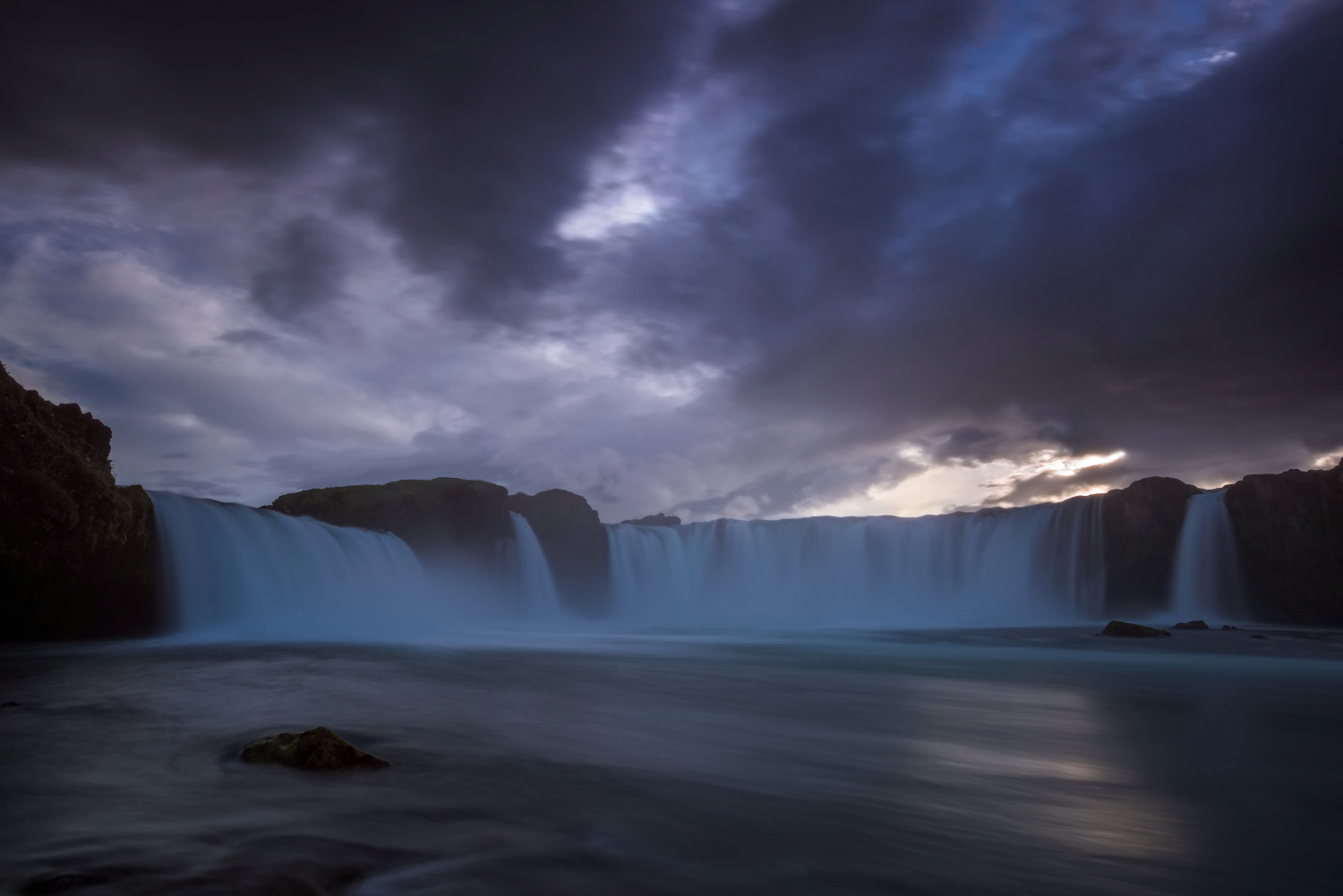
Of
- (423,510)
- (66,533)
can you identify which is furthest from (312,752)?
(423,510)

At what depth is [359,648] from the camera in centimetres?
2116

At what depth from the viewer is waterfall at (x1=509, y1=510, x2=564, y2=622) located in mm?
49062

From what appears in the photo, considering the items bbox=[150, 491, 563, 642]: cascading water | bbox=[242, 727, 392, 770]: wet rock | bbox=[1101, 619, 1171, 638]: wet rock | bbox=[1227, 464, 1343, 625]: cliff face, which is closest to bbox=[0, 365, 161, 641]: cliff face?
bbox=[150, 491, 563, 642]: cascading water

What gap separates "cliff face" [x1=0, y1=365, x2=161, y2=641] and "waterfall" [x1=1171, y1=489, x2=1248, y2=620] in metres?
49.6

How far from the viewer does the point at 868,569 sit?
54.1m

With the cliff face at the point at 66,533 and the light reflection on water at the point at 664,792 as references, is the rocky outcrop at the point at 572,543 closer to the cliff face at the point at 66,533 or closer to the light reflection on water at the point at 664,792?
the cliff face at the point at 66,533

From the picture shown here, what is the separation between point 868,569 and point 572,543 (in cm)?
2179

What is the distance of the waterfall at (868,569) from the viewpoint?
46969 millimetres

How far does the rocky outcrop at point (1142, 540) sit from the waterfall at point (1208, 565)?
1.74ft

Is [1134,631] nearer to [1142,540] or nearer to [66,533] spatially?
[1142,540]

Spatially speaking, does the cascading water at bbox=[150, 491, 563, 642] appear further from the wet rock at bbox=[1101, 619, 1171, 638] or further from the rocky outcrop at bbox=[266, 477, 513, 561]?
the wet rock at bbox=[1101, 619, 1171, 638]

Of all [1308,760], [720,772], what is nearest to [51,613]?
[720,772]

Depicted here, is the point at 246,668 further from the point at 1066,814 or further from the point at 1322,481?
the point at 1322,481

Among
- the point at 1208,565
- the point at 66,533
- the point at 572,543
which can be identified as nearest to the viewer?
the point at 66,533
